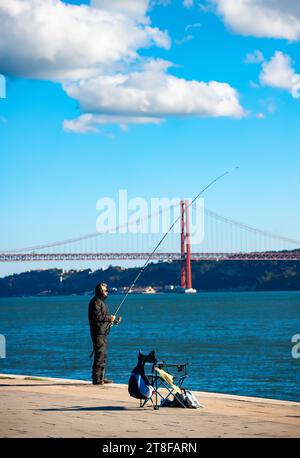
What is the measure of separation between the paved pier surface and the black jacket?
76cm

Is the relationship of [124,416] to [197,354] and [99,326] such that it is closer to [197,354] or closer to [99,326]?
[99,326]

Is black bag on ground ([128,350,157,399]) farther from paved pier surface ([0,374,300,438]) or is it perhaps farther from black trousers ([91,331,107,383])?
black trousers ([91,331,107,383])

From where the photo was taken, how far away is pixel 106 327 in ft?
38.5

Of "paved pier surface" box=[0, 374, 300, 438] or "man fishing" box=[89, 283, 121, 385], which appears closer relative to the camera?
"paved pier surface" box=[0, 374, 300, 438]

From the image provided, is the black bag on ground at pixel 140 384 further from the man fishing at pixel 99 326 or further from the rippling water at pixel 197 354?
the rippling water at pixel 197 354

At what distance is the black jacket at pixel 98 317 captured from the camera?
1164 cm

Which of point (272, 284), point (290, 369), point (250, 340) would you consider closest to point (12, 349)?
point (250, 340)

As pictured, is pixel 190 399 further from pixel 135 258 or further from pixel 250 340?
pixel 135 258

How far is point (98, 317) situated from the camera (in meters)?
11.7

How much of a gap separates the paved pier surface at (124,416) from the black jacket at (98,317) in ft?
2.49

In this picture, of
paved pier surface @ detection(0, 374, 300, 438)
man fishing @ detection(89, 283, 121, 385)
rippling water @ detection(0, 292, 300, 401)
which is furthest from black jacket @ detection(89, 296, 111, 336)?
rippling water @ detection(0, 292, 300, 401)

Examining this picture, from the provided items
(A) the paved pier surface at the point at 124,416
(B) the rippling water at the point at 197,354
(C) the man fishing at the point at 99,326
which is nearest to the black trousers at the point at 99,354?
(C) the man fishing at the point at 99,326

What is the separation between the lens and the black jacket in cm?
1164

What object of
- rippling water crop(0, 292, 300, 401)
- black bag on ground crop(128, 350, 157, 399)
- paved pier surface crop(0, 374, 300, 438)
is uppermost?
black bag on ground crop(128, 350, 157, 399)
